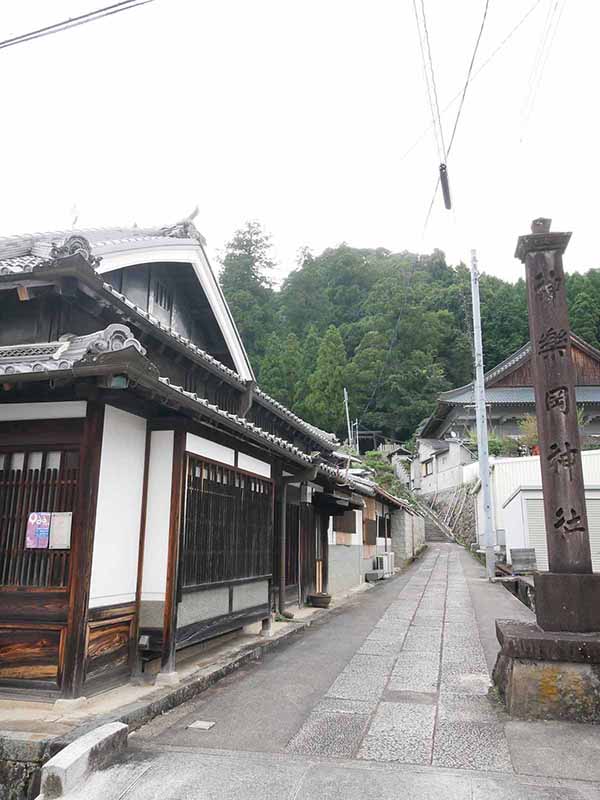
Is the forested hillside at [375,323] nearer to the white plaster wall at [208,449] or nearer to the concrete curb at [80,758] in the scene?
the white plaster wall at [208,449]

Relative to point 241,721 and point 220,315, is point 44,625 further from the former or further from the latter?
point 220,315

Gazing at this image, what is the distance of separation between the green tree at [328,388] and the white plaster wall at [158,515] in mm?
35352

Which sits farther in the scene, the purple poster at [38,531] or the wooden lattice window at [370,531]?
the wooden lattice window at [370,531]

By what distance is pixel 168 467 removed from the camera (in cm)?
715

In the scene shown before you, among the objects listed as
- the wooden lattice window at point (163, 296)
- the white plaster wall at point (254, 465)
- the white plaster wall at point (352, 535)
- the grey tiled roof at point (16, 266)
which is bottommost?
the white plaster wall at point (352, 535)

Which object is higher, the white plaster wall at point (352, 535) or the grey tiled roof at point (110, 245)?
the grey tiled roof at point (110, 245)

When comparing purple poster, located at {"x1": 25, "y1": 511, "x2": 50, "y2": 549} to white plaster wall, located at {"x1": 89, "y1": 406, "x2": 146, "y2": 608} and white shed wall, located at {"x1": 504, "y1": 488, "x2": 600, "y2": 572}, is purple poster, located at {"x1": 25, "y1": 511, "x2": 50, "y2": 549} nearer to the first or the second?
white plaster wall, located at {"x1": 89, "y1": 406, "x2": 146, "y2": 608}

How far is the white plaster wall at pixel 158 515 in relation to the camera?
6883 mm

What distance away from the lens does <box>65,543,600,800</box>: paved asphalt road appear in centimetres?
428

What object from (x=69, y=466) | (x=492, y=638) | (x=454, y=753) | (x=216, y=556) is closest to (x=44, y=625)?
(x=69, y=466)

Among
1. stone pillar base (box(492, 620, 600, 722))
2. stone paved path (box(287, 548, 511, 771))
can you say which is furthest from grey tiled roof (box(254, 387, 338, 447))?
stone pillar base (box(492, 620, 600, 722))

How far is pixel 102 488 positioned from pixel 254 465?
156 inches

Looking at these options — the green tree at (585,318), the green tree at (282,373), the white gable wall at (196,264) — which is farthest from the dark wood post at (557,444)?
the green tree at (585,318)

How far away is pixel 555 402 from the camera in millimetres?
6863
